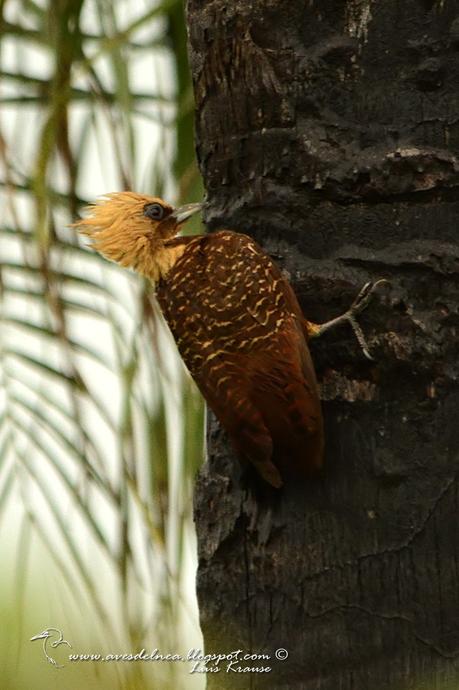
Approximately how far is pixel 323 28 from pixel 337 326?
0.45 meters

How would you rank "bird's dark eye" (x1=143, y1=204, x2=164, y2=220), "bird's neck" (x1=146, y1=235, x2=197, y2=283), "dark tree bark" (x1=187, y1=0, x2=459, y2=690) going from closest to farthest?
1. "dark tree bark" (x1=187, y1=0, x2=459, y2=690)
2. "bird's neck" (x1=146, y1=235, x2=197, y2=283)
3. "bird's dark eye" (x1=143, y1=204, x2=164, y2=220)

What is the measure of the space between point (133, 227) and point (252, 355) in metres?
0.43

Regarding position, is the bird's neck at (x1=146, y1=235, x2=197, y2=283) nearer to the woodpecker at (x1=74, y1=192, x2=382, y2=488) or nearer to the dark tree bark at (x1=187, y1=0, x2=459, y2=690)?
the woodpecker at (x1=74, y1=192, x2=382, y2=488)

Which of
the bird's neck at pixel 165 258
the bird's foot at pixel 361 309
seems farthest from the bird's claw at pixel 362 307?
the bird's neck at pixel 165 258

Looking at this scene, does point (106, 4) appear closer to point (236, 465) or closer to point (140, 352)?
point (140, 352)

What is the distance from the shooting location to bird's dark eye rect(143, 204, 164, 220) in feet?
6.99

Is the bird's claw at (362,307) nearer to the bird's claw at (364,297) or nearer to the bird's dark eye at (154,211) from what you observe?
the bird's claw at (364,297)

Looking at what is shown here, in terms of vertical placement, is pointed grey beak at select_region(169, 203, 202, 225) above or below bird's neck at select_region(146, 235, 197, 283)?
above

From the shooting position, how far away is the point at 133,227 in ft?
6.97

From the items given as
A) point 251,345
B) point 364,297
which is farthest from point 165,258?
point 364,297

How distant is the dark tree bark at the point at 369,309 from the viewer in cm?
168

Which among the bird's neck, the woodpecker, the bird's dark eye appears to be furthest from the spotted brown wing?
the bird's dark eye

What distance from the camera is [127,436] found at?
2.48m

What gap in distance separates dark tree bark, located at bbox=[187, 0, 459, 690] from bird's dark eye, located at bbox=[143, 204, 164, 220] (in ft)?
1.09
